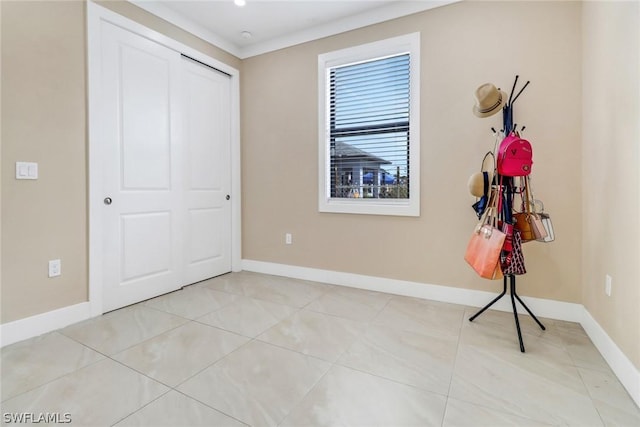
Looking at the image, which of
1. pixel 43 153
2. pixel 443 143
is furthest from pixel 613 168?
pixel 43 153

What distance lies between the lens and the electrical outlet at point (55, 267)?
2.20m

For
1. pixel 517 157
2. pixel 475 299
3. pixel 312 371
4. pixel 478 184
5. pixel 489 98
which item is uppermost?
pixel 489 98

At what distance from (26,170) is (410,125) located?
298cm

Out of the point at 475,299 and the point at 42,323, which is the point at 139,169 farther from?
the point at 475,299

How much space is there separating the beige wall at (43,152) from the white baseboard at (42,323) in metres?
0.04

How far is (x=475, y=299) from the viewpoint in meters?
2.62

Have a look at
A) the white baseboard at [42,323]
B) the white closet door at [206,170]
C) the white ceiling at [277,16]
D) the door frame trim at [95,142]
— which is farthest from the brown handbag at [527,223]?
the white baseboard at [42,323]

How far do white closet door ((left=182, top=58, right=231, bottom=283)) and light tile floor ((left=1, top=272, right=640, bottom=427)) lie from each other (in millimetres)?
945

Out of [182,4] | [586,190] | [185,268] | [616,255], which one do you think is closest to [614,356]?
[616,255]

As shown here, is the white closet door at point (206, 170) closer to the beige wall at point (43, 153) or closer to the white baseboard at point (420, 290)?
the white baseboard at point (420, 290)

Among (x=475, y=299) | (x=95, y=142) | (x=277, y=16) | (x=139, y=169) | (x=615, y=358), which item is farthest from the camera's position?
(x=277, y=16)

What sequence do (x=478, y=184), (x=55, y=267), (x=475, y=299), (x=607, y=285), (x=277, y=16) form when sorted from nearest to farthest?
A: (x=607, y=285), (x=478, y=184), (x=55, y=267), (x=475, y=299), (x=277, y=16)

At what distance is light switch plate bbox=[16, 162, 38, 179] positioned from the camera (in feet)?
6.64

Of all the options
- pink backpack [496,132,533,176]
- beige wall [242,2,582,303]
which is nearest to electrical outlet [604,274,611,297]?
beige wall [242,2,582,303]
